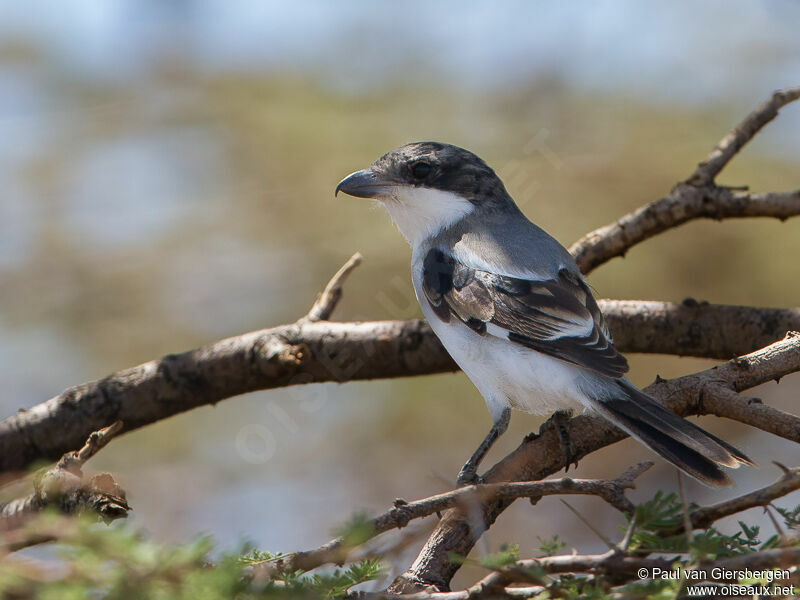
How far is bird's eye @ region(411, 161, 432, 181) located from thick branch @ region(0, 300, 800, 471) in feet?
2.46

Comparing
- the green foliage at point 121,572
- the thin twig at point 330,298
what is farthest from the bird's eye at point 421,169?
the green foliage at point 121,572

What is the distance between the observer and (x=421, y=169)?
4285mm

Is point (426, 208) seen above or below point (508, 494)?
above

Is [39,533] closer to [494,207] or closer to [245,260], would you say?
[494,207]

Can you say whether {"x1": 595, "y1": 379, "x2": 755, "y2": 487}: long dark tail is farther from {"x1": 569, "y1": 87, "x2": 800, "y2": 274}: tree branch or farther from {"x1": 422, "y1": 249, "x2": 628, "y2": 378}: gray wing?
{"x1": 569, "y1": 87, "x2": 800, "y2": 274}: tree branch

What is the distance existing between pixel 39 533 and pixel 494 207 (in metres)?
3.18

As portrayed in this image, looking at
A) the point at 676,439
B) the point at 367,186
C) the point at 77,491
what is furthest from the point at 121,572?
the point at 367,186

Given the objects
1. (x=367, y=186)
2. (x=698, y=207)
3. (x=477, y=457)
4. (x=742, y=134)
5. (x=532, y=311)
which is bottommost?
(x=477, y=457)

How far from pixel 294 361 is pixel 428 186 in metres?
1.13

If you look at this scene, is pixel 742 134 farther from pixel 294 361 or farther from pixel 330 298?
pixel 294 361

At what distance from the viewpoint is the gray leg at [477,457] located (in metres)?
3.27

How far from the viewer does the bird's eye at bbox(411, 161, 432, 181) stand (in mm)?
4277

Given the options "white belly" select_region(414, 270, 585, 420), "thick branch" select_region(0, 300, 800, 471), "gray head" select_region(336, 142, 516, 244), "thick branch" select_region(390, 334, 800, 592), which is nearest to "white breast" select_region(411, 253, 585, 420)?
"white belly" select_region(414, 270, 585, 420)

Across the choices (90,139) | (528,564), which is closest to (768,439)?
(528,564)
